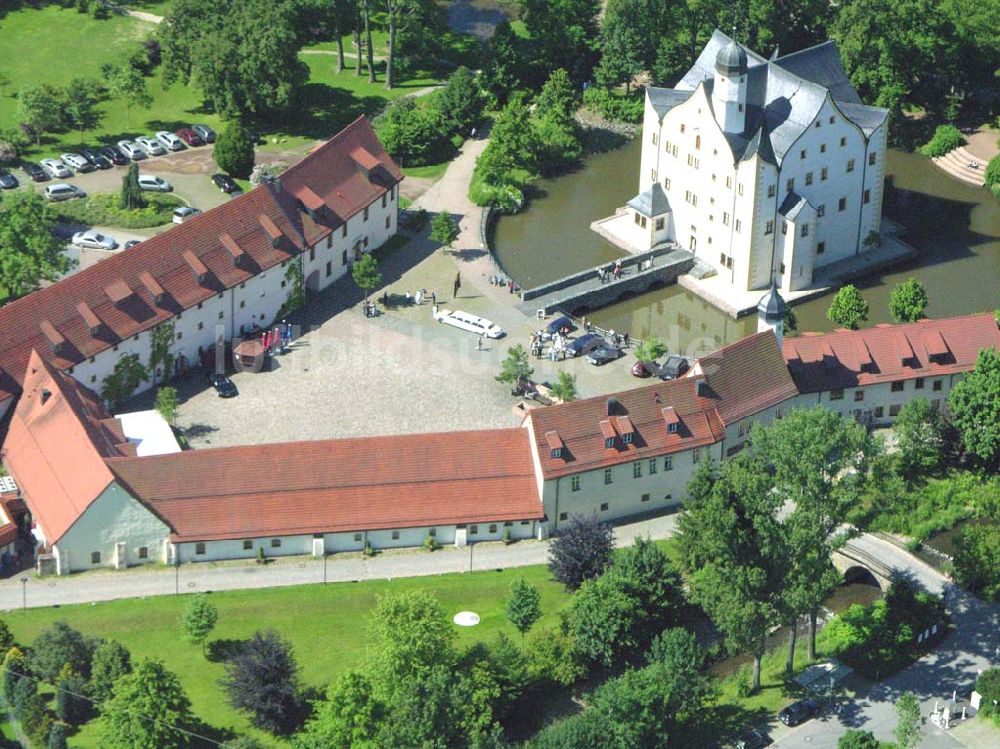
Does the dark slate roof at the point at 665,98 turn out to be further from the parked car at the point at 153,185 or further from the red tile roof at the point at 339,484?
the red tile roof at the point at 339,484

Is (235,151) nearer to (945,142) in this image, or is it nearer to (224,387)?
(224,387)

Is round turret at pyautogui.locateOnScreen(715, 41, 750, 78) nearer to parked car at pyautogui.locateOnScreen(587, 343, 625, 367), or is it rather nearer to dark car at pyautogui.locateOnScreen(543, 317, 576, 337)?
dark car at pyautogui.locateOnScreen(543, 317, 576, 337)

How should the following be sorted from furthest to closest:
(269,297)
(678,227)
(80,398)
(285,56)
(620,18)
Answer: (620,18) → (285,56) → (678,227) → (269,297) → (80,398)

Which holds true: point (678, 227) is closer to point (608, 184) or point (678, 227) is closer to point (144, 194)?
point (608, 184)

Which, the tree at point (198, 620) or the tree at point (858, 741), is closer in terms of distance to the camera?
the tree at point (858, 741)

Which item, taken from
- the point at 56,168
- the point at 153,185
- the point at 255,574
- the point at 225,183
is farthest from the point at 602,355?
the point at 56,168

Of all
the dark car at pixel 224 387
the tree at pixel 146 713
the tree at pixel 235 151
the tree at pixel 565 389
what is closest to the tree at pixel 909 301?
the tree at pixel 565 389

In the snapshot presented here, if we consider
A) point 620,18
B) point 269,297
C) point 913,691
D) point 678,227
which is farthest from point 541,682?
point 620,18

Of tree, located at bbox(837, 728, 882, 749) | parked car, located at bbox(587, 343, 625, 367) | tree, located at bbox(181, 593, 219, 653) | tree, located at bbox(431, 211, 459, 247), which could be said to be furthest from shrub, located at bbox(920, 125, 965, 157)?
tree, located at bbox(181, 593, 219, 653)
